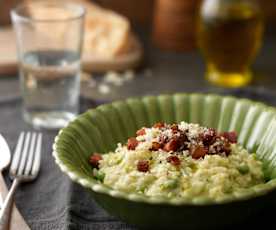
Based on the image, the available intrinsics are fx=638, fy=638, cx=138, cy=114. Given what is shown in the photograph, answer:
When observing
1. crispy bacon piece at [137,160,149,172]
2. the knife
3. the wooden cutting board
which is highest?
crispy bacon piece at [137,160,149,172]

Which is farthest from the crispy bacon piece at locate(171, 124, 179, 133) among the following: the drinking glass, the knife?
the drinking glass

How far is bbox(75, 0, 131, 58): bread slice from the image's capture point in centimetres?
240

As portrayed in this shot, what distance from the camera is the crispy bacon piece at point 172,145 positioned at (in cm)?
132

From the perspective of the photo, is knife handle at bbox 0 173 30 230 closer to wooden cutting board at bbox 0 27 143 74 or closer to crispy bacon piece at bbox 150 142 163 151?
crispy bacon piece at bbox 150 142 163 151

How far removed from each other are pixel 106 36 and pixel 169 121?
884mm

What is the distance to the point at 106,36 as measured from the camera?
2430mm

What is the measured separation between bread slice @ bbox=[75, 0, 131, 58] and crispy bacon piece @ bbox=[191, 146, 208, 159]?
1.14 metres

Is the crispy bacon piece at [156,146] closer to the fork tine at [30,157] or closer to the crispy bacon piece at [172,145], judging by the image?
the crispy bacon piece at [172,145]

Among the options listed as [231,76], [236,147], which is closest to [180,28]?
[231,76]

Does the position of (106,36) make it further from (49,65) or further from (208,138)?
(208,138)

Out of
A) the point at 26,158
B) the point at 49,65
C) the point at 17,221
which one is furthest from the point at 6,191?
the point at 49,65

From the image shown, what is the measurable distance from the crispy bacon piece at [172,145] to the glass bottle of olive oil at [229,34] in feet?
3.17

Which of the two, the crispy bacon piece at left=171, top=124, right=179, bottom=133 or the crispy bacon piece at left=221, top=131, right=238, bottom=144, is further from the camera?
the crispy bacon piece at left=221, top=131, right=238, bottom=144

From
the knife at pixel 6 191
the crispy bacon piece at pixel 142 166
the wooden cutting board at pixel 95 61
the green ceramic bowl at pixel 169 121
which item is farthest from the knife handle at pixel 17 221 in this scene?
the wooden cutting board at pixel 95 61
